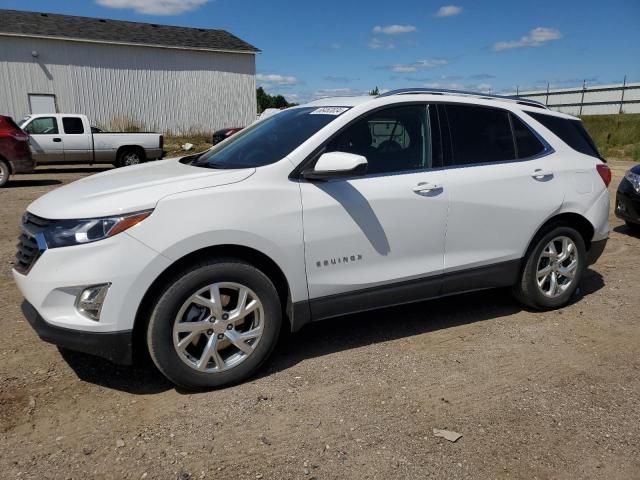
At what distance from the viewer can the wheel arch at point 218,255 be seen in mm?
3053

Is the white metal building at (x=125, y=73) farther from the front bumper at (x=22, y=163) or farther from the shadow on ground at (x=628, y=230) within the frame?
the shadow on ground at (x=628, y=230)

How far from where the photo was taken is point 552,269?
4.57m

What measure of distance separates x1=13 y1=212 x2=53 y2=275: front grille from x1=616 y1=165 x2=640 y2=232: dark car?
23.9 ft

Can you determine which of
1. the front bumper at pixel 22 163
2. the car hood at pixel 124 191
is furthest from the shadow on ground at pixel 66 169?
the car hood at pixel 124 191

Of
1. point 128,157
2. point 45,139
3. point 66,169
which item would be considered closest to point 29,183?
point 45,139

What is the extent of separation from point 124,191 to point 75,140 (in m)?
14.8

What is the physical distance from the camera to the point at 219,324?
10.5ft

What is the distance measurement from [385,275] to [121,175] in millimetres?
1945

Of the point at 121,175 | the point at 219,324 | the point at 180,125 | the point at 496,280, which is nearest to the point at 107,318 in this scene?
the point at 219,324

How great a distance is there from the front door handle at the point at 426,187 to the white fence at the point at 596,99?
93.6ft

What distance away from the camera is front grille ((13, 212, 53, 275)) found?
3012mm

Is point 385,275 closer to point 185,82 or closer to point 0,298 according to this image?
point 0,298

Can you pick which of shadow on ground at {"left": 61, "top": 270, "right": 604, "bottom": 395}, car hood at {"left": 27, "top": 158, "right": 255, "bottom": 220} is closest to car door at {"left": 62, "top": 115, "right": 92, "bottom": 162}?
car hood at {"left": 27, "top": 158, "right": 255, "bottom": 220}

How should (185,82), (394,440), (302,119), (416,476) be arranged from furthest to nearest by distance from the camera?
(185,82) < (302,119) < (394,440) < (416,476)
